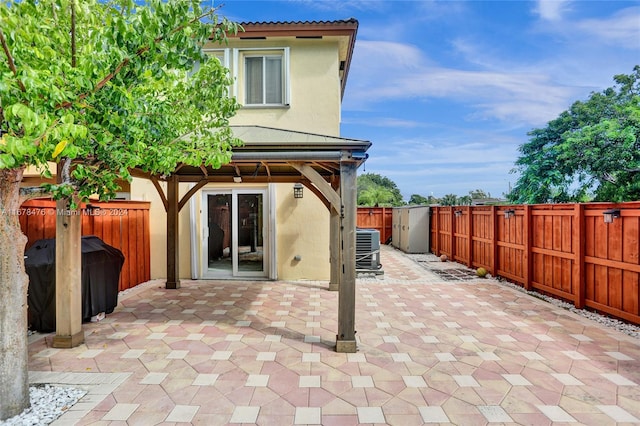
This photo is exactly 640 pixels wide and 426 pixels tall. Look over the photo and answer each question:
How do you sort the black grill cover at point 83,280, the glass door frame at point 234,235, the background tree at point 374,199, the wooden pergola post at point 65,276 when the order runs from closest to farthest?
1. the wooden pergola post at point 65,276
2. the black grill cover at point 83,280
3. the glass door frame at point 234,235
4. the background tree at point 374,199

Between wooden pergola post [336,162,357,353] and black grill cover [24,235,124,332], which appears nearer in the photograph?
wooden pergola post [336,162,357,353]

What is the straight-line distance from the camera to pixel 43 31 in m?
2.80

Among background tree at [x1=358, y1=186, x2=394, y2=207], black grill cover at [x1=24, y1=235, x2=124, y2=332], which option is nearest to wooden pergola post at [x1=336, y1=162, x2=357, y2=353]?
black grill cover at [x1=24, y1=235, x2=124, y2=332]

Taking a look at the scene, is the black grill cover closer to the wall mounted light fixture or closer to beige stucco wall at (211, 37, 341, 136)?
beige stucco wall at (211, 37, 341, 136)

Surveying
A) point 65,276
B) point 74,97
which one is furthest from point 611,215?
point 65,276

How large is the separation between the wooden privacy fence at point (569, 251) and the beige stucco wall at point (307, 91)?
4887mm

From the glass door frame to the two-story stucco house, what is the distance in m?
0.03

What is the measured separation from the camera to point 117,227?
7.25 m

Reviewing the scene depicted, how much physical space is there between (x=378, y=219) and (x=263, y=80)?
10997 mm

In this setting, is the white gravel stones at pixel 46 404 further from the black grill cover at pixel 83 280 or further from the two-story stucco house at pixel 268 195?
the two-story stucco house at pixel 268 195

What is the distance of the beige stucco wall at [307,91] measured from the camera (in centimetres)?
841

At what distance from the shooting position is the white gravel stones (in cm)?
285

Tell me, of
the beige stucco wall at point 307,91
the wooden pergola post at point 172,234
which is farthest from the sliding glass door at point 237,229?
the beige stucco wall at point 307,91

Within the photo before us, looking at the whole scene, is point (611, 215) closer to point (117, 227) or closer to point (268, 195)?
point (268, 195)
